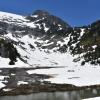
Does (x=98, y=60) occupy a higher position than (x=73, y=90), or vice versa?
(x=98, y=60)

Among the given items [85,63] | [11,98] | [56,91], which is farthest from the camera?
[85,63]

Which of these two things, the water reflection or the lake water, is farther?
the lake water

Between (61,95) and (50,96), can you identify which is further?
(61,95)

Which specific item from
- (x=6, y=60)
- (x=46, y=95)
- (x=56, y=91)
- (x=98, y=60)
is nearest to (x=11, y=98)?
(x=46, y=95)

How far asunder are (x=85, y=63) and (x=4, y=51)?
4774 cm

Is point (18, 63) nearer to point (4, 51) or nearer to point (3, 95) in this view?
point (4, 51)

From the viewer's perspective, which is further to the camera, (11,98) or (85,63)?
(85,63)

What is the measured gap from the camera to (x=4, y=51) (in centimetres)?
14575

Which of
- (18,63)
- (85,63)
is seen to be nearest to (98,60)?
(85,63)

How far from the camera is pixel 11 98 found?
2144 inches

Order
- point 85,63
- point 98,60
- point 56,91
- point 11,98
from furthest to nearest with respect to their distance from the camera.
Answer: point 85,63 → point 98,60 → point 56,91 → point 11,98

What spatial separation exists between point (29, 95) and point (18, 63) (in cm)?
9320

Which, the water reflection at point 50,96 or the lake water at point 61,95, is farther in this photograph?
the lake water at point 61,95

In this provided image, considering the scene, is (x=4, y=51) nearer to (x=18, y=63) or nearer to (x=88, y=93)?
(x=18, y=63)
